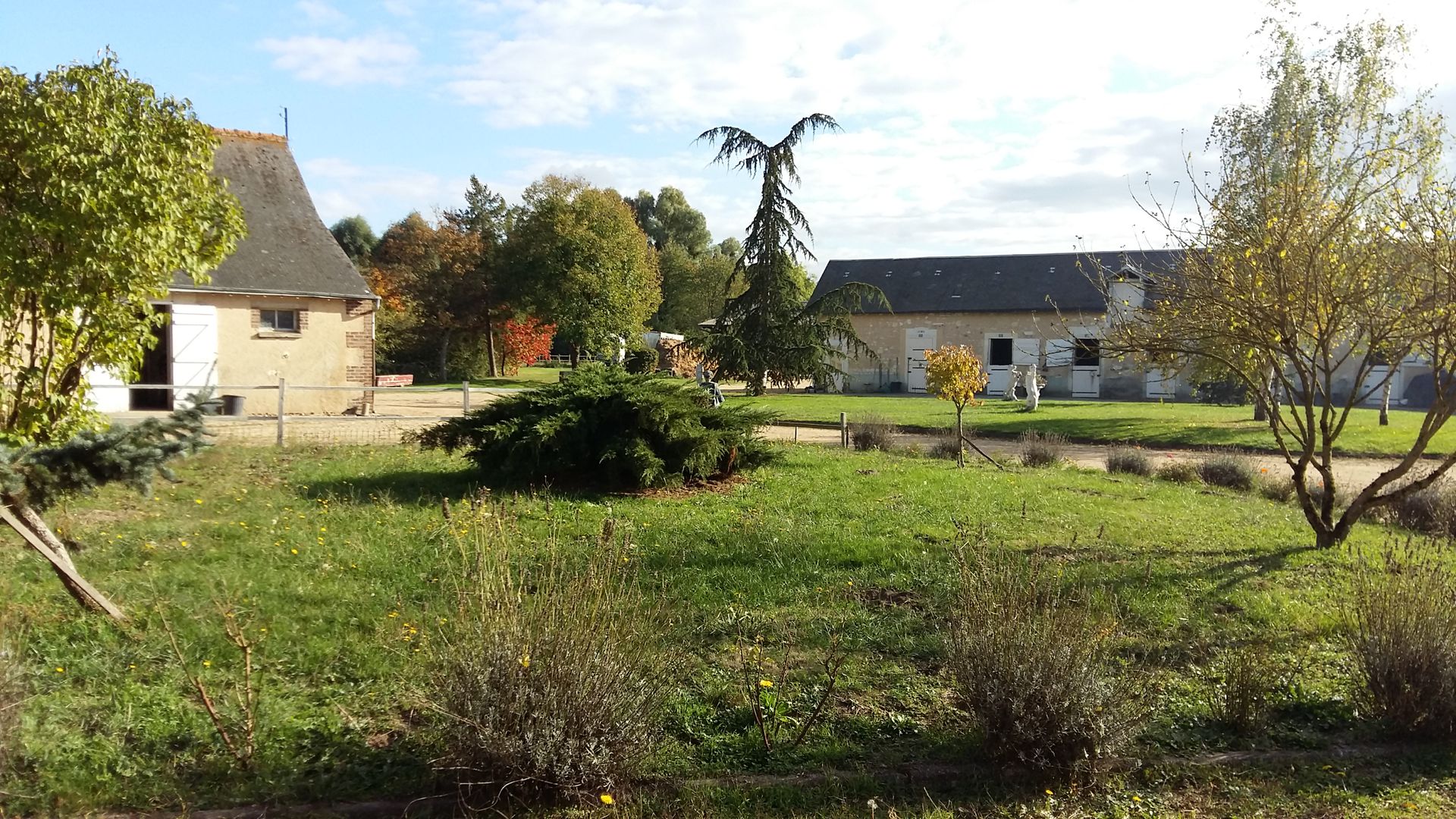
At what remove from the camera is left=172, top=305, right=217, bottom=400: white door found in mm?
20469

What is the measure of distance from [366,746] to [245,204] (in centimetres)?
2145

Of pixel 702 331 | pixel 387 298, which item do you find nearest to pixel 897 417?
pixel 702 331

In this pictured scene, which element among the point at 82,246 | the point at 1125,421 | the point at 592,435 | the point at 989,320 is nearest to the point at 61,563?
the point at 82,246

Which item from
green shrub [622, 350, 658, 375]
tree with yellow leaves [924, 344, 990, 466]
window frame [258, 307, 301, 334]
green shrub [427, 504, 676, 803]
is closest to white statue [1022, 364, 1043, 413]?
tree with yellow leaves [924, 344, 990, 466]

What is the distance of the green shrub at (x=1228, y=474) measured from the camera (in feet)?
44.0

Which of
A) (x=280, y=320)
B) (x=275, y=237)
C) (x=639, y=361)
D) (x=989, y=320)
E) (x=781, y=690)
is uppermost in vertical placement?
(x=275, y=237)

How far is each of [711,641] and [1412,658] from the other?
3.54 meters

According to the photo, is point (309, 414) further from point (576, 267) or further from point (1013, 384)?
point (1013, 384)

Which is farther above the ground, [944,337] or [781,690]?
[944,337]

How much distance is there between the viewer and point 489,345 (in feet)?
133

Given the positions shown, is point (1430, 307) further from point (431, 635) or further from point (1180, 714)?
point (431, 635)

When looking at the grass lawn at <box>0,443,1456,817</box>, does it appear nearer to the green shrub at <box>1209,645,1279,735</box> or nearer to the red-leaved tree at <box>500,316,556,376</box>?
the green shrub at <box>1209,645,1279,735</box>

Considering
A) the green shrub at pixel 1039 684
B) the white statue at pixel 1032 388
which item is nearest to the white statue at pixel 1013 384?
the white statue at pixel 1032 388

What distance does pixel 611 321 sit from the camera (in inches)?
1531
